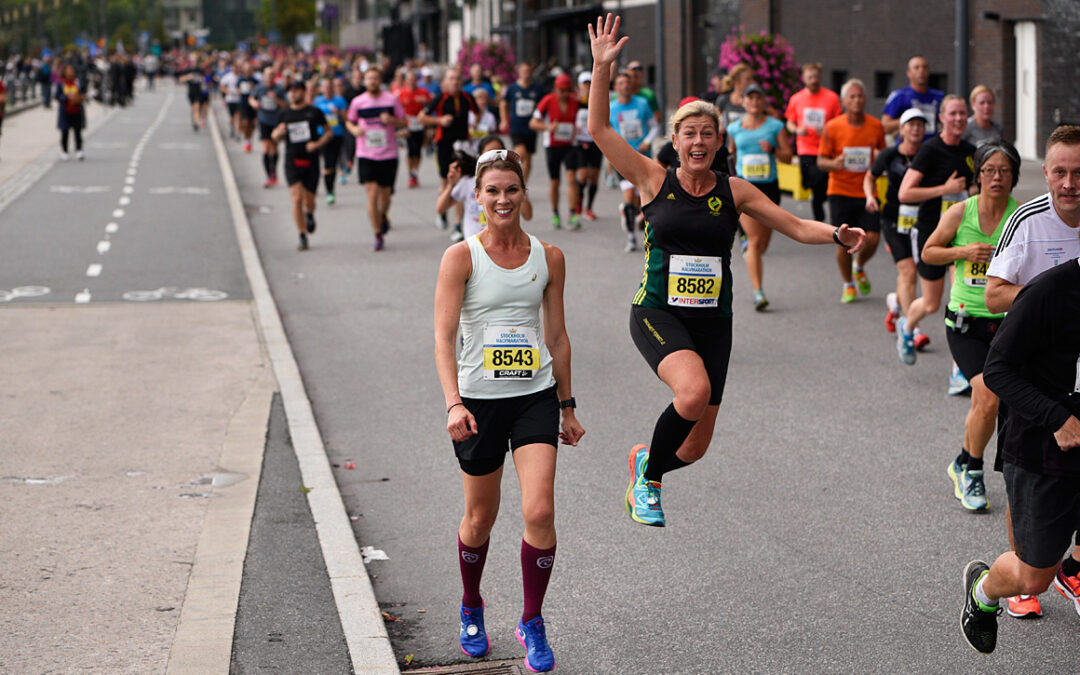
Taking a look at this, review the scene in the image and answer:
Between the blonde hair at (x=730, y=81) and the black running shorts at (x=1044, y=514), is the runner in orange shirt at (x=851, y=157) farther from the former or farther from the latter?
the black running shorts at (x=1044, y=514)

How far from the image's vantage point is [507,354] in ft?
16.6

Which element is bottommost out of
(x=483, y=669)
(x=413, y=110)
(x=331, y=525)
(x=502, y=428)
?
(x=483, y=669)

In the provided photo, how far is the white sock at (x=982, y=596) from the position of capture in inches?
190

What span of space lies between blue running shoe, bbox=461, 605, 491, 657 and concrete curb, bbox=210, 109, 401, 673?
275 millimetres

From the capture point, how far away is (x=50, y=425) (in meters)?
8.92

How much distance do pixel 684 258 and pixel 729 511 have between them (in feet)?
4.93

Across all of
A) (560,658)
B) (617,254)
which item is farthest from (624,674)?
(617,254)

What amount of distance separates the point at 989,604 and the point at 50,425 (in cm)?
607

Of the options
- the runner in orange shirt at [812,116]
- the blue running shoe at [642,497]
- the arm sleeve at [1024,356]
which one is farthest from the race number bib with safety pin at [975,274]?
the runner in orange shirt at [812,116]

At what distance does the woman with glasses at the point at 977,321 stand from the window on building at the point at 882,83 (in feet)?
73.9

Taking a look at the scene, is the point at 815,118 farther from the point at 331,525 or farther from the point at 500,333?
the point at 500,333

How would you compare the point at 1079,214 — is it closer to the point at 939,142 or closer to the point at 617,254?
the point at 939,142

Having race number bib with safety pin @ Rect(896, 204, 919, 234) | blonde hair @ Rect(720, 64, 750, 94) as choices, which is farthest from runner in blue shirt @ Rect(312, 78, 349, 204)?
race number bib with safety pin @ Rect(896, 204, 919, 234)

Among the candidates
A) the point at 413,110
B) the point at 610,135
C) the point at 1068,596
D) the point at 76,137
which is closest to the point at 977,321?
the point at 1068,596
